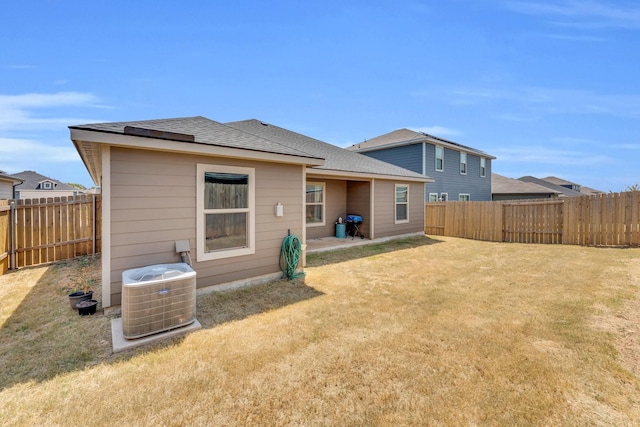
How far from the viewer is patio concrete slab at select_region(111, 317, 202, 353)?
2947 mm

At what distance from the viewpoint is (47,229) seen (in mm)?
6688

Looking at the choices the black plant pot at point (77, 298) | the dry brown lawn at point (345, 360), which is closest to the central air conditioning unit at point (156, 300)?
the dry brown lawn at point (345, 360)

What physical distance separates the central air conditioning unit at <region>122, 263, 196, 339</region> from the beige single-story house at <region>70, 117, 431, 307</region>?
759mm

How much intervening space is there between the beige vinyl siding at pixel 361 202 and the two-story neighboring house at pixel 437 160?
6658 mm

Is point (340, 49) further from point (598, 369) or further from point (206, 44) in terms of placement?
point (598, 369)

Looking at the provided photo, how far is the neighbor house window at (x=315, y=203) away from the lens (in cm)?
970

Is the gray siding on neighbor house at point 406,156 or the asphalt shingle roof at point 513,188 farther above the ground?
the gray siding on neighbor house at point 406,156

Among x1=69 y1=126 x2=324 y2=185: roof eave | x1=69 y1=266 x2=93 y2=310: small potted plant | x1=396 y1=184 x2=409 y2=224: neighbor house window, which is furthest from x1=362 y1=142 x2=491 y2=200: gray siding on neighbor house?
x1=69 y1=266 x2=93 y2=310: small potted plant

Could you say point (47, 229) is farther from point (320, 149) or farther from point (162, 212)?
point (320, 149)

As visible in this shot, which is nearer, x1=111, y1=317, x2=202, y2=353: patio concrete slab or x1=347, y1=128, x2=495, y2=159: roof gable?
x1=111, y1=317, x2=202, y2=353: patio concrete slab

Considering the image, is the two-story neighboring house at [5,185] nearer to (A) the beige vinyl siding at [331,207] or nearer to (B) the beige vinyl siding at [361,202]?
(A) the beige vinyl siding at [331,207]

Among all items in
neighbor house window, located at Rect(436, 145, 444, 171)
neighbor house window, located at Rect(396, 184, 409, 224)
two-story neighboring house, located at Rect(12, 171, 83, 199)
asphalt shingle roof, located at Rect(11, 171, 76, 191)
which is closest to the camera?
neighbor house window, located at Rect(396, 184, 409, 224)

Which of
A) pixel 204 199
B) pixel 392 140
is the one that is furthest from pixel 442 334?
pixel 392 140

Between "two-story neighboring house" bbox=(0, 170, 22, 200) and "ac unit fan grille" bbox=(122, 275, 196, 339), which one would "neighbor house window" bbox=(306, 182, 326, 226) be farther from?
"two-story neighboring house" bbox=(0, 170, 22, 200)
